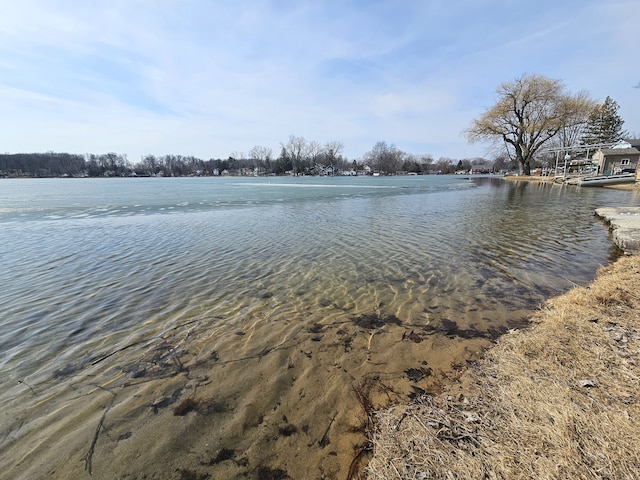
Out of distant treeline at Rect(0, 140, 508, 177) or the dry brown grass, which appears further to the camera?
distant treeline at Rect(0, 140, 508, 177)

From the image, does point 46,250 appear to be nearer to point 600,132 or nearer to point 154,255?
point 154,255

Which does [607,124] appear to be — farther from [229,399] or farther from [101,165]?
[101,165]

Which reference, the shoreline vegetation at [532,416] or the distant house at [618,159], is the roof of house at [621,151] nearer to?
the distant house at [618,159]

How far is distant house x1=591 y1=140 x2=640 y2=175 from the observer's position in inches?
1487

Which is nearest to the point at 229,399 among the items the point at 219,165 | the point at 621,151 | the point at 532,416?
the point at 532,416

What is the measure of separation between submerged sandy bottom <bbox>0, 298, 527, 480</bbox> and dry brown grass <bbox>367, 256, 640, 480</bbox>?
34 centimetres

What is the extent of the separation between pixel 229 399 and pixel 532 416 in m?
2.87

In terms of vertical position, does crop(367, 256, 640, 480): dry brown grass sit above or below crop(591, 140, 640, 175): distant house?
below

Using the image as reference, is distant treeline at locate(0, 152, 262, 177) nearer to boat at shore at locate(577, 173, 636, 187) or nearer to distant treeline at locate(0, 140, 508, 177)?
distant treeline at locate(0, 140, 508, 177)

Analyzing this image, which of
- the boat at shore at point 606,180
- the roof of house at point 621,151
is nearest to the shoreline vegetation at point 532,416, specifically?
the boat at shore at point 606,180

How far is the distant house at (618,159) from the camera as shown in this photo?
37.8 metres

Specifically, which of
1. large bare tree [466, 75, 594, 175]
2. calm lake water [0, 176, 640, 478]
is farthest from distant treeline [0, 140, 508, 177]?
calm lake water [0, 176, 640, 478]

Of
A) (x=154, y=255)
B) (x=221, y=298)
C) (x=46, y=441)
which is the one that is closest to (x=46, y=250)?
(x=154, y=255)

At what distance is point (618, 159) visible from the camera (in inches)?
1537
